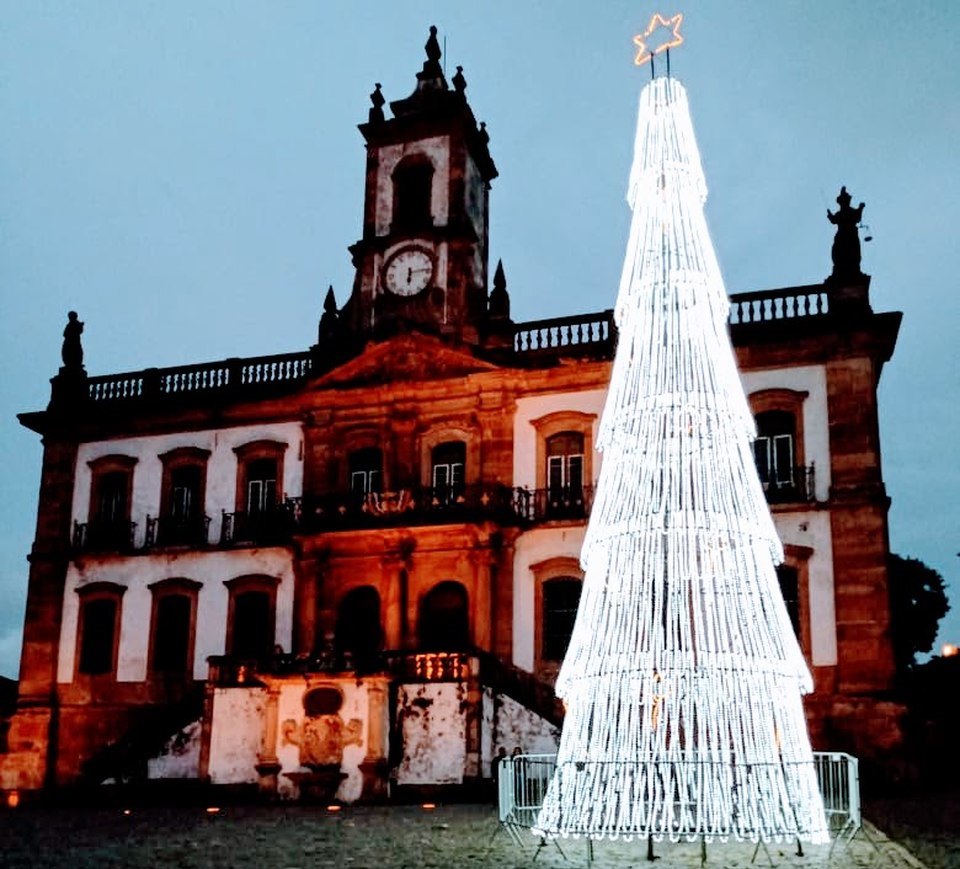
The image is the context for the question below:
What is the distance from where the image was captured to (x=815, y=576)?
23.0 m

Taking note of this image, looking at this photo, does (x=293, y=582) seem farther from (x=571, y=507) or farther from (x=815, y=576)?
(x=815, y=576)

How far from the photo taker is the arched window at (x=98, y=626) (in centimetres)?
2778

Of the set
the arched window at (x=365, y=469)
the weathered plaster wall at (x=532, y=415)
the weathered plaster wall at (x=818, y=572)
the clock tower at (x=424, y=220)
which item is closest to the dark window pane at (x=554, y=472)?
the weathered plaster wall at (x=532, y=415)

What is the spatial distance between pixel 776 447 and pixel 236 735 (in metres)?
11.3

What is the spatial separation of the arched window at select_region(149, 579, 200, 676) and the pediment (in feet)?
18.0

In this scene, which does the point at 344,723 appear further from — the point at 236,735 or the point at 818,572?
the point at 818,572

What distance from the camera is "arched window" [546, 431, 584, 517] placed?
24906 millimetres

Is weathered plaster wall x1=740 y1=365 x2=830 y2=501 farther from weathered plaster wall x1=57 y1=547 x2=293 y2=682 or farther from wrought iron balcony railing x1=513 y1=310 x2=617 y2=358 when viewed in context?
weathered plaster wall x1=57 y1=547 x2=293 y2=682

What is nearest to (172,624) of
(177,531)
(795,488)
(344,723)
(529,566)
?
(177,531)

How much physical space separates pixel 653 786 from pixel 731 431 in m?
3.39

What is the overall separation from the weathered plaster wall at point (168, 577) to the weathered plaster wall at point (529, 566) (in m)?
4.96

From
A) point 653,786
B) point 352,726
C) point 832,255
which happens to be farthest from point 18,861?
point 832,255

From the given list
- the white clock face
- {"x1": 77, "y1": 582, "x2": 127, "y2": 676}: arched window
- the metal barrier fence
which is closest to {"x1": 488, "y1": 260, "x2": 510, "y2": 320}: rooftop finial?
the white clock face

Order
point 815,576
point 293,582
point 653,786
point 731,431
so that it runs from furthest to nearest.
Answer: point 293,582
point 815,576
point 731,431
point 653,786
